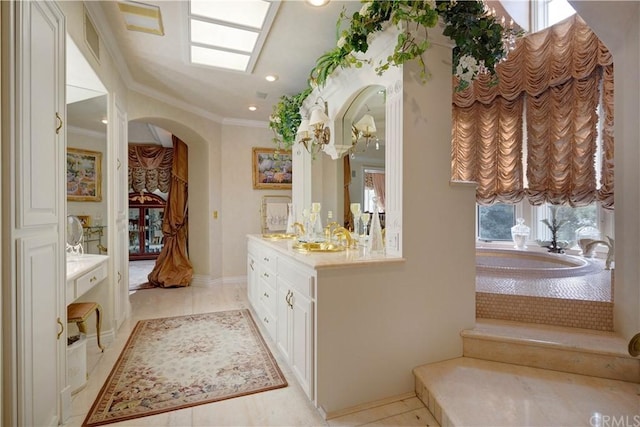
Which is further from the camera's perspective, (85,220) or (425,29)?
(85,220)

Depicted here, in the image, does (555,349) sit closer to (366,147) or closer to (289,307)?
(289,307)

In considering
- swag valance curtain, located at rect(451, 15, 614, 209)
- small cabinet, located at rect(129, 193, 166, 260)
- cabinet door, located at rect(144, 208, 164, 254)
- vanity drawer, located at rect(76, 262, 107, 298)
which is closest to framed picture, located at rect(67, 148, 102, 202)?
vanity drawer, located at rect(76, 262, 107, 298)

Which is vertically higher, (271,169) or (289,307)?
(271,169)

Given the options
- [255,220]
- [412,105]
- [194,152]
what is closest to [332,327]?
[412,105]

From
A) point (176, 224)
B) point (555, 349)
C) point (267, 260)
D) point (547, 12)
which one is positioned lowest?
point (555, 349)

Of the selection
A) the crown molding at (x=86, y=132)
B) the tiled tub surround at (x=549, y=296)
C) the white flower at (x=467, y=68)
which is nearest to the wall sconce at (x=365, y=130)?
the white flower at (x=467, y=68)

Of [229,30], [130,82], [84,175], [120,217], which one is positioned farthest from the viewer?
[130,82]

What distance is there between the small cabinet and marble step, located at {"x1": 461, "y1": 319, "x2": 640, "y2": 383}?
7.52 m

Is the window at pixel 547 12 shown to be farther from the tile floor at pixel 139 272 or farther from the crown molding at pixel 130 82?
the tile floor at pixel 139 272

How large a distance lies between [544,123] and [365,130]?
2.59 m

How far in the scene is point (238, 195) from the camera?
199 inches

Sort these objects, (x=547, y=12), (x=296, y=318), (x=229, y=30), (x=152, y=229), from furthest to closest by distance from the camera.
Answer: (x=152, y=229)
(x=547, y=12)
(x=229, y=30)
(x=296, y=318)

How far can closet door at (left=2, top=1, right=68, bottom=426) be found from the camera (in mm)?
1211

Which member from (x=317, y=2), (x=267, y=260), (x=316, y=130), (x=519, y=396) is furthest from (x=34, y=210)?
(x=519, y=396)
